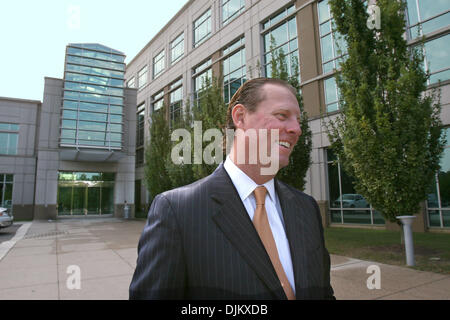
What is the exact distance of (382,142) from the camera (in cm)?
733

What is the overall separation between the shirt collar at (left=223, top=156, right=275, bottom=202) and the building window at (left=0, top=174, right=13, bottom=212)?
2907 cm

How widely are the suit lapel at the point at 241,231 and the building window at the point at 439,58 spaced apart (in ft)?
43.2

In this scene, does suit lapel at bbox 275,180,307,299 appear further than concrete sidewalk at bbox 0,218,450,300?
No

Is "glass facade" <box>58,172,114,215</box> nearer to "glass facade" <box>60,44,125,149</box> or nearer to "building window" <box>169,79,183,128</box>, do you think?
"glass facade" <box>60,44,125,149</box>

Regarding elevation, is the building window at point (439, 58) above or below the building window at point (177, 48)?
below

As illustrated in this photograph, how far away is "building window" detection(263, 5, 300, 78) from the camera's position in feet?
55.1

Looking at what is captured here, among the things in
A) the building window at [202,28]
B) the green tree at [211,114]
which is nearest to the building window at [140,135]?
the building window at [202,28]

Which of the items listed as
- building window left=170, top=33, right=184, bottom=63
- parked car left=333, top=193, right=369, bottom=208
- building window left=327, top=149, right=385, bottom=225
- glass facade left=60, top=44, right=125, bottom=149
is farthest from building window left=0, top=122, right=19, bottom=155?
parked car left=333, top=193, right=369, bottom=208

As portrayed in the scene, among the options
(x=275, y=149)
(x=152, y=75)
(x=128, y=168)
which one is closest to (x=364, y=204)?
(x=275, y=149)

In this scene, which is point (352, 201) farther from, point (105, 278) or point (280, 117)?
point (280, 117)

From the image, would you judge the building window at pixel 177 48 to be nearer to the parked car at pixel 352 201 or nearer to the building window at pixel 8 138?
the building window at pixel 8 138

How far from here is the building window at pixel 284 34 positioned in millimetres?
16781
